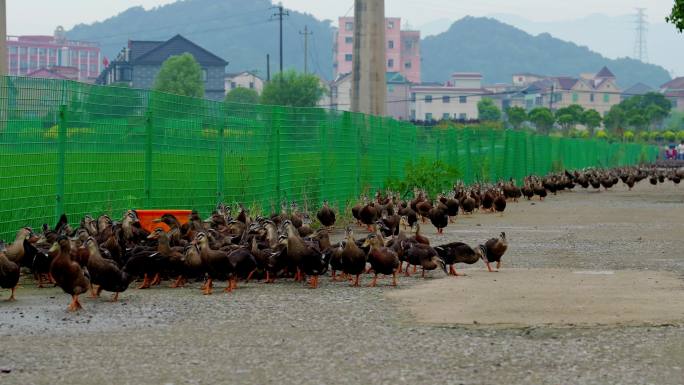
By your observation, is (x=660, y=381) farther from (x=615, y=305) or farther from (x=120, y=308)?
(x=120, y=308)

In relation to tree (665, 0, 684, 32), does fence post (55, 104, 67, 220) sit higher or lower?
lower

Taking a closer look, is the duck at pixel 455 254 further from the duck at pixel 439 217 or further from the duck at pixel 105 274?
the duck at pixel 439 217

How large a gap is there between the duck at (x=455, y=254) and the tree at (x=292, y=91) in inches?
4924

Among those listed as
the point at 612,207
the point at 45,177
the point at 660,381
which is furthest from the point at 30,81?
the point at 612,207

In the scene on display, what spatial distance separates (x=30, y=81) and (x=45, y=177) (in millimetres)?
1173

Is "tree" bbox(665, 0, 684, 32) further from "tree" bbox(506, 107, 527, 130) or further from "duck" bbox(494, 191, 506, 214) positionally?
"tree" bbox(506, 107, 527, 130)

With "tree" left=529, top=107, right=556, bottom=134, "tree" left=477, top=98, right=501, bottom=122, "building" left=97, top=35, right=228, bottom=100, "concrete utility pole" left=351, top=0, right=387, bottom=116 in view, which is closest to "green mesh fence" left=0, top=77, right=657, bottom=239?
"concrete utility pole" left=351, top=0, right=387, bottom=116

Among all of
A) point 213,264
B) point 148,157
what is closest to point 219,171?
point 148,157

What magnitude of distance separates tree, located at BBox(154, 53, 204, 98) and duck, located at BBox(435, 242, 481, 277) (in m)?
128

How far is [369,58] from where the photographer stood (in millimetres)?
43344

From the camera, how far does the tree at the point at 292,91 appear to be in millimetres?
141250

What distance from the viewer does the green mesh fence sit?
15.0m

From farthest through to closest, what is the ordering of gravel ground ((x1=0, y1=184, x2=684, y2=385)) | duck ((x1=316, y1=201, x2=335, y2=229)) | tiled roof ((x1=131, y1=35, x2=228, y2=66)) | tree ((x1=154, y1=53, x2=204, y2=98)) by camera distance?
1. tiled roof ((x1=131, y1=35, x2=228, y2=66))
2. tree ((x1=154, y1=53, x2=204, y2=98))
3. duck ((x1=316, y1=201, x2=335, y2=229))
4. gravel ground ((x1=0, y1=184, x2=684, y2=385))

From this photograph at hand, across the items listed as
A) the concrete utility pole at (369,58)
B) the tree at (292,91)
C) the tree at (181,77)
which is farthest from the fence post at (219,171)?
the tree at (181,77)
